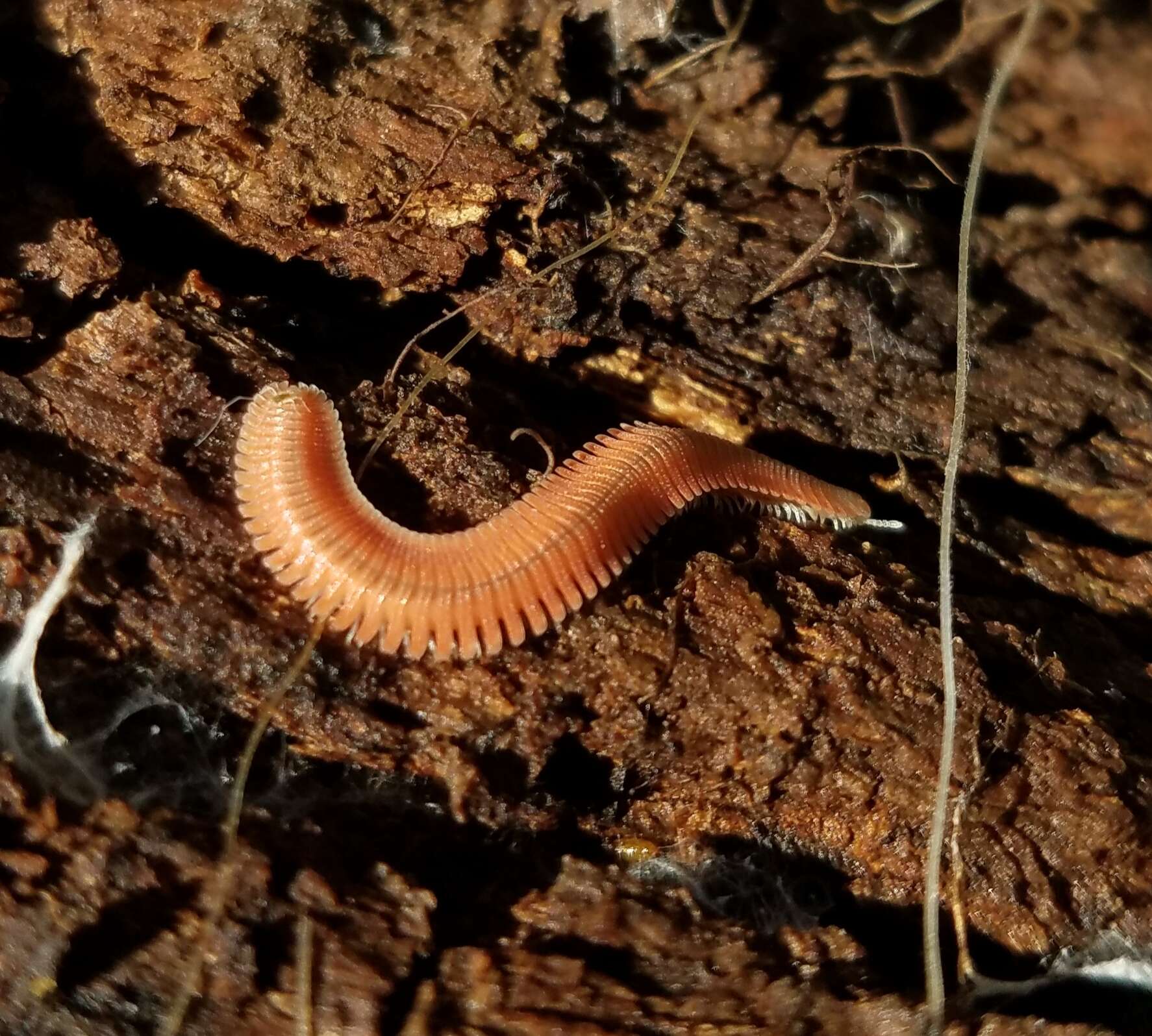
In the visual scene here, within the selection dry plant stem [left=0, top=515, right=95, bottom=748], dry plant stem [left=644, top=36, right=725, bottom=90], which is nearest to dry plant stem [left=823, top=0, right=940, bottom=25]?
dry plant stem [left=644, top=36, right=725, bottom=90]

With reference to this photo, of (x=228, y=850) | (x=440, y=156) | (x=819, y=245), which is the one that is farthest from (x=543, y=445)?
(x=228, y=850)

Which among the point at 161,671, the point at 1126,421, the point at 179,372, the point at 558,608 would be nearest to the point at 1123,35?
the point at 1126,421

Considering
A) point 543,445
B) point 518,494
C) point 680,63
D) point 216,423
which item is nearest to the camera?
point 216,423

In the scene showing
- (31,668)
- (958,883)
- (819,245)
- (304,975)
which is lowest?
(304,975)

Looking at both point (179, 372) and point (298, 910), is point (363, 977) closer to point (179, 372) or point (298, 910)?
point (298, 910)

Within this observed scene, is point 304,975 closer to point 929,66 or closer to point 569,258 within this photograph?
point 569,258

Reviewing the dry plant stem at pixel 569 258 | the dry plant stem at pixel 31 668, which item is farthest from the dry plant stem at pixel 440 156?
the dry plant stem at pixel 31 668
